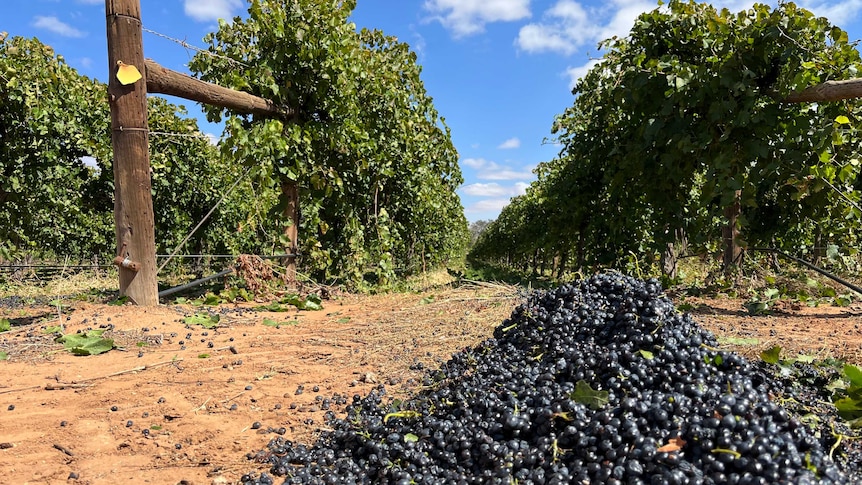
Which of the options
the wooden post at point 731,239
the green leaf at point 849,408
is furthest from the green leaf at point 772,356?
the wooden post at point 731,239

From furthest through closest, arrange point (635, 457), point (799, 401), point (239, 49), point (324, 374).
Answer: point (239, 49) → point (324, 374) → point (799, 401) → point (635, 457)

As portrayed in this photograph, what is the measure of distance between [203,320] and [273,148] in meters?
2.28

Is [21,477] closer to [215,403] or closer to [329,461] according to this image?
[215,403]

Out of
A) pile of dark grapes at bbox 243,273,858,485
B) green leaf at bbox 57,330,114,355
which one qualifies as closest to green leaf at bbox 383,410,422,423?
pile of dark grapes at bbox 243,273,858,485

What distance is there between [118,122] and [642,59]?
4941 millimetres

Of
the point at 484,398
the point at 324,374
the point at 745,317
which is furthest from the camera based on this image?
the point at 745,317

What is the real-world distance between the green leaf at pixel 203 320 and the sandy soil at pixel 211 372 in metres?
0.07

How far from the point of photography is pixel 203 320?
4047 mm

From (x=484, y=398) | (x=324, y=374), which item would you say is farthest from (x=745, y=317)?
(x=324, y=374)

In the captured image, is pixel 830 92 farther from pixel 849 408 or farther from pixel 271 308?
pixel 271 308

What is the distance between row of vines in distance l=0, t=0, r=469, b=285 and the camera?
5.96 meters

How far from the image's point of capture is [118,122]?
12.8 feet

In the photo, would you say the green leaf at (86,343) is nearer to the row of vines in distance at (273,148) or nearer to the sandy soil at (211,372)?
the sandy soil at (211,372)

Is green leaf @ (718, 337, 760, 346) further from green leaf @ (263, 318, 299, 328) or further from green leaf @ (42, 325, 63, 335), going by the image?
green leaf @ (42, 325, 63, 335)
